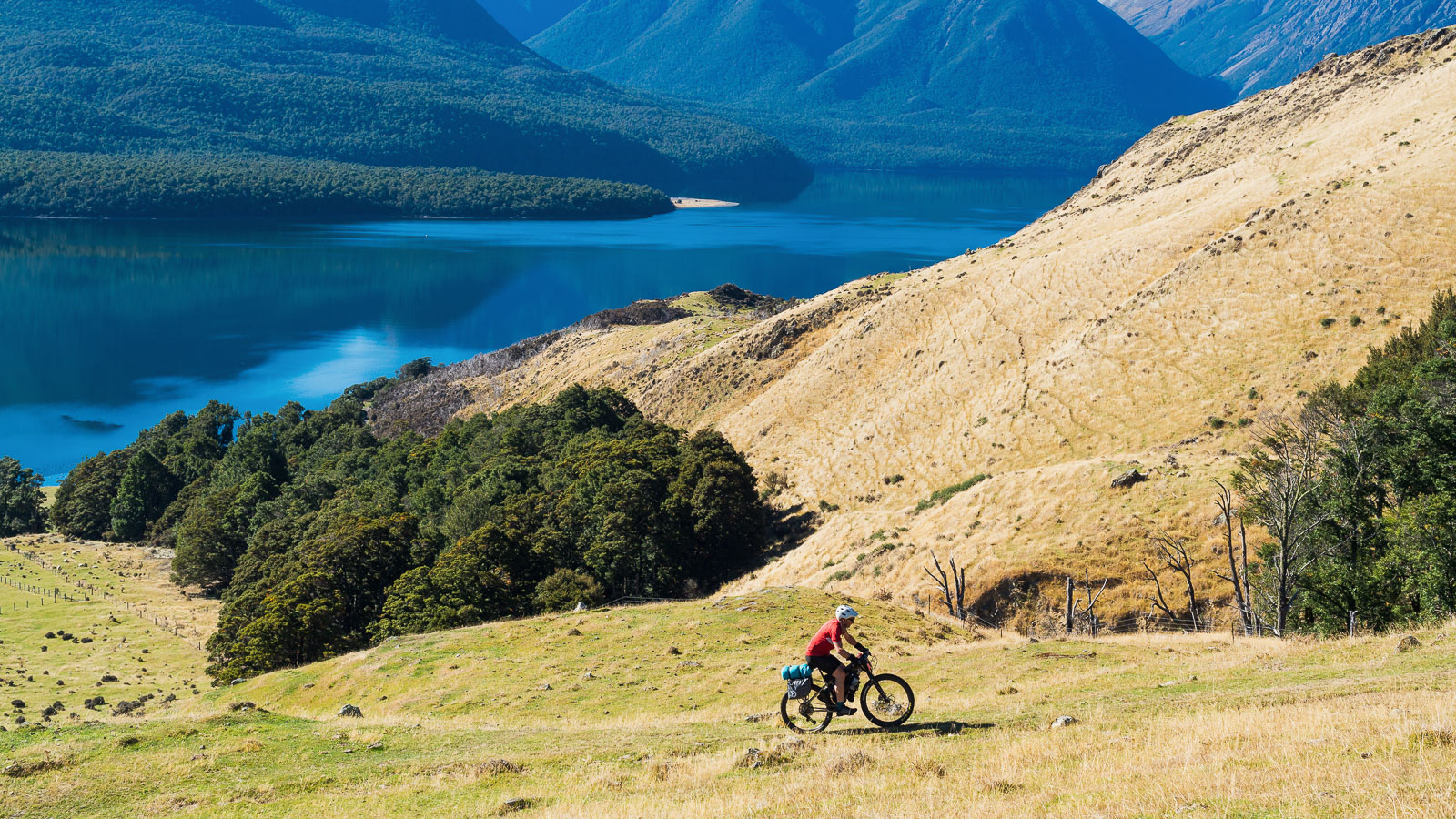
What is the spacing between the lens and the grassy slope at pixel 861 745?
36.2ft

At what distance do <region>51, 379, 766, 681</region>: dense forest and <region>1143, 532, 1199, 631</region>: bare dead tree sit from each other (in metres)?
18.6

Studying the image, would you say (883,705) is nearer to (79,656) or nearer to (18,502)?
(79,656)

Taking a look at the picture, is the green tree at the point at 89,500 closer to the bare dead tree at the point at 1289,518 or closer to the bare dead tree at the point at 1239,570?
the bare dead tree at the point at 1239,570

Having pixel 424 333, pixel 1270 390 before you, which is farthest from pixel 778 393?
pixel 424 333

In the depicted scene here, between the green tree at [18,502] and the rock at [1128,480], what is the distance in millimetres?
90418

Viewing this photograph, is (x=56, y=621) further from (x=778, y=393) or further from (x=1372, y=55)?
(x=1372, y=55)

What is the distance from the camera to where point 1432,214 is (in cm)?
4797

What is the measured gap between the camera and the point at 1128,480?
37062 millimetres

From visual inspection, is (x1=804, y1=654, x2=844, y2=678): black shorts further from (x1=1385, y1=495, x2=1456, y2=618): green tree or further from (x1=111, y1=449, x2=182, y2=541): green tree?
(x1=111, y1=449, x2=182, y2=541): green tree

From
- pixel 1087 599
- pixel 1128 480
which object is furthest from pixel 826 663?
pixel 1128 480

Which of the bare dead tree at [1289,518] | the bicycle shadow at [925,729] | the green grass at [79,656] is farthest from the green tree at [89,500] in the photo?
the bicycle shadow at [925,729]

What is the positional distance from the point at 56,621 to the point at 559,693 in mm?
51238

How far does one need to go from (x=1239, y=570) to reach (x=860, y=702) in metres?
21.2

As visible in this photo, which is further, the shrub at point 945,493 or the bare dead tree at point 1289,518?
the shrub at point 945,493
